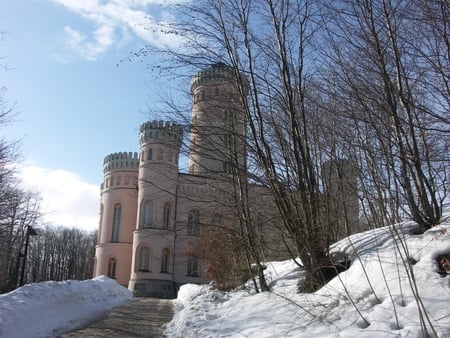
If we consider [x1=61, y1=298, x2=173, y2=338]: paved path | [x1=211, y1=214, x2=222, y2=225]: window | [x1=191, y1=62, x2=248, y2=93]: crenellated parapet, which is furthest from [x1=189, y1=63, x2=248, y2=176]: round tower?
[x1=61, y1=298, x2=173, y2=338]: paved path

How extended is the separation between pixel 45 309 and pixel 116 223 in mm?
25856

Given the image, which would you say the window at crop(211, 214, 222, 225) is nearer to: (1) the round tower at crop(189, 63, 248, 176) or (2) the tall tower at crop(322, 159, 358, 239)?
(1) the round tower at crop(189, 63, 248, 176)

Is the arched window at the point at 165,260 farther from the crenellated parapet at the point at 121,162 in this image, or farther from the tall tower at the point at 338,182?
the tall tower at the point at 338,182

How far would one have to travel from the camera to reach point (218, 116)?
8414 millimetres

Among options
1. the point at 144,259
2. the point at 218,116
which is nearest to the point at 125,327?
the point at 218,116

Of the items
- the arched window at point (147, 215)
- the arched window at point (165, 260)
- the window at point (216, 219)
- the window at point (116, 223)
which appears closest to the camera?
the window at point (216, 219)

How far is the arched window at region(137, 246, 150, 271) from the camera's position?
102 feet

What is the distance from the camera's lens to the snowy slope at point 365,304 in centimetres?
416

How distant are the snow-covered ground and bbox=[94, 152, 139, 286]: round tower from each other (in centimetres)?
Answer: 2429

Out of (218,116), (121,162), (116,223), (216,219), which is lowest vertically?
(216,219)

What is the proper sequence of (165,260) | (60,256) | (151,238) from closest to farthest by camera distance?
(151,238) → (165,260) → (60,256)

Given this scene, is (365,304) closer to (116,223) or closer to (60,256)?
(116,223)

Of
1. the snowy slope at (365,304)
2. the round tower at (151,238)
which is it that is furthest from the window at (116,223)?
the snowy slope at (365,304)

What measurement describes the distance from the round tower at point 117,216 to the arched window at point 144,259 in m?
2.17
